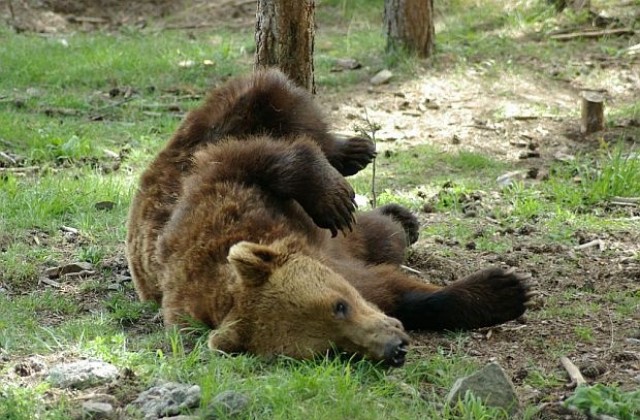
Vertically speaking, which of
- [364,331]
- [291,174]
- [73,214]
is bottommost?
[73,214]

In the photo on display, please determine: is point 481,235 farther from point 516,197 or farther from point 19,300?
point 19,300

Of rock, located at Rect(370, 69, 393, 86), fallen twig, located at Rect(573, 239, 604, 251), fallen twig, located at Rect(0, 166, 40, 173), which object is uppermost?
rock, located at Rect(370, 69, 393, 86)

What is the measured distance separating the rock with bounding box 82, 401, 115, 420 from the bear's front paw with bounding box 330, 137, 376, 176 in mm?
2813

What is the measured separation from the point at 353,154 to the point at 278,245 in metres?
1.73

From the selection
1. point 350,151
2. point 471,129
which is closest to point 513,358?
point 350,151

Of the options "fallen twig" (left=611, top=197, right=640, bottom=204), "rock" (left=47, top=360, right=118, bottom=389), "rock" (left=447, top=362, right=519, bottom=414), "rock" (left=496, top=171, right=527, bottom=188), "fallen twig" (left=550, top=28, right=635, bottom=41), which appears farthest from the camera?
"fallen twig" (left=550, top=28, right=635, bottom=41)

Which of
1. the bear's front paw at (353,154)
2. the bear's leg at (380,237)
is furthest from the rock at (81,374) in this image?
the bear's front paw at (353,154)

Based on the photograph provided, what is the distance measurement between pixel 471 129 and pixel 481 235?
3.28m

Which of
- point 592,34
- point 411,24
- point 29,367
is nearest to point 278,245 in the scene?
point 29,367

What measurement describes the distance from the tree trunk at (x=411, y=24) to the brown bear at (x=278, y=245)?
5837mm

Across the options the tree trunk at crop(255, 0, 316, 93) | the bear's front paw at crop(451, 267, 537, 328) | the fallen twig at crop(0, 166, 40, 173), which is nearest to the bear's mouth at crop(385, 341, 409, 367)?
the bear's front paw at crop(451, 267, 537, 328)

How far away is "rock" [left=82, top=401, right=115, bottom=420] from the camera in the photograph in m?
4.31

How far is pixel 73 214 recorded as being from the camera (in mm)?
8008

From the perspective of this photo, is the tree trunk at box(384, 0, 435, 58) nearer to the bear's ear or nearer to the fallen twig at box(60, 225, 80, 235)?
the fallen twig at box(60, 225, 80, 235)
